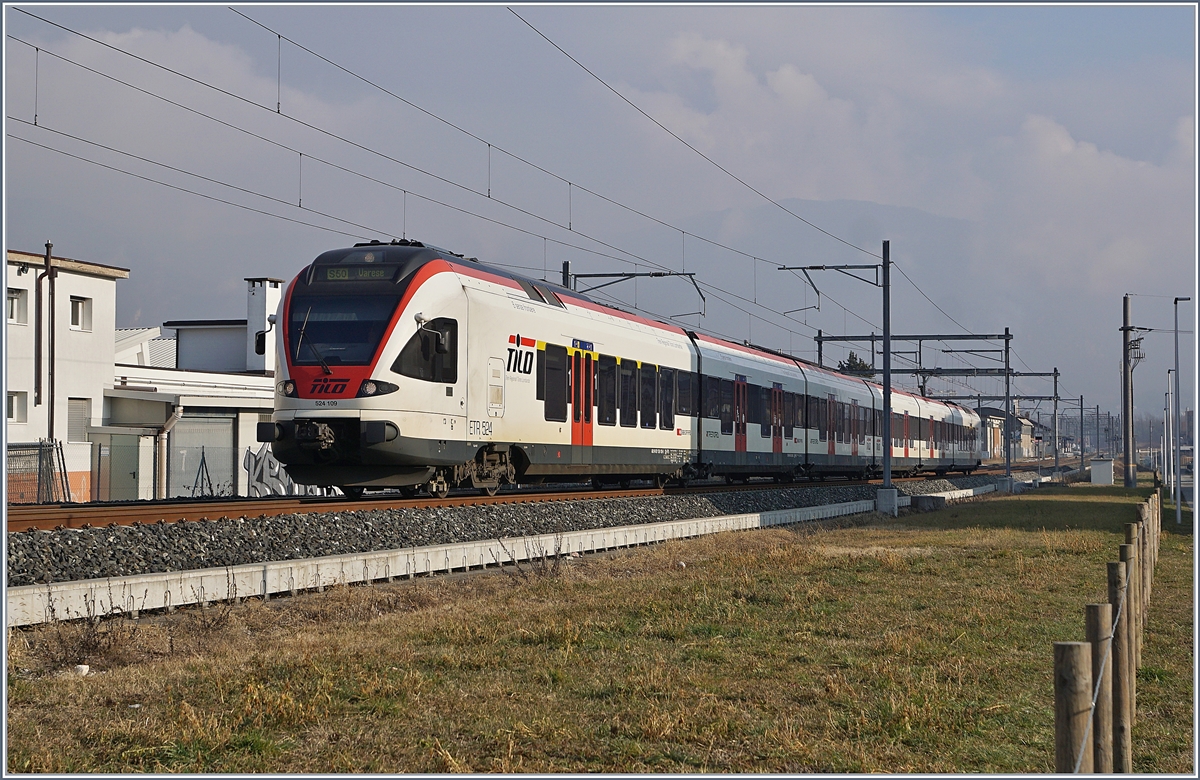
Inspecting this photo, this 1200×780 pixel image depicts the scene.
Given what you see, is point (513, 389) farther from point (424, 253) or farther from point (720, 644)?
point (720, 644)

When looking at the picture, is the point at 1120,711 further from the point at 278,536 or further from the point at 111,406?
the point at 111,406

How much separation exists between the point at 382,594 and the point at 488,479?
24.6ft

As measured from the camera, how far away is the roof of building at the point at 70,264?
3562cm

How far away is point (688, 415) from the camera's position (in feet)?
92.6

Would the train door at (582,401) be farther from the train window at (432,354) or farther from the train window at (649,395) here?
the train window at (432,354)

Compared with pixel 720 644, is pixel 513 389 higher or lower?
higher

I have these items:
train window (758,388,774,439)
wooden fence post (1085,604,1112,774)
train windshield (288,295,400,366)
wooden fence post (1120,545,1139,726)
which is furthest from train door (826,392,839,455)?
wooden fence post (1085,604,1112,774)

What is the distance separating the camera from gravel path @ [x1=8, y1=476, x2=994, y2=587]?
38.8 feet

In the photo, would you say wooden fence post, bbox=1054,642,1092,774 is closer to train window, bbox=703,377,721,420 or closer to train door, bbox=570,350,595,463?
train door, bbox=570,350,595,463

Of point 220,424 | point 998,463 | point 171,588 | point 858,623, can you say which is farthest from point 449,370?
point 998,463

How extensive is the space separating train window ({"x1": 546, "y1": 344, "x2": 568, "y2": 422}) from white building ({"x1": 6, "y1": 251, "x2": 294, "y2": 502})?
14.4 metres

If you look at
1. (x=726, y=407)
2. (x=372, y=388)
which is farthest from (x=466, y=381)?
(x=726, y=407)

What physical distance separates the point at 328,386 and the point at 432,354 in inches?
63.6

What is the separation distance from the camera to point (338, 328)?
17.9 meters
